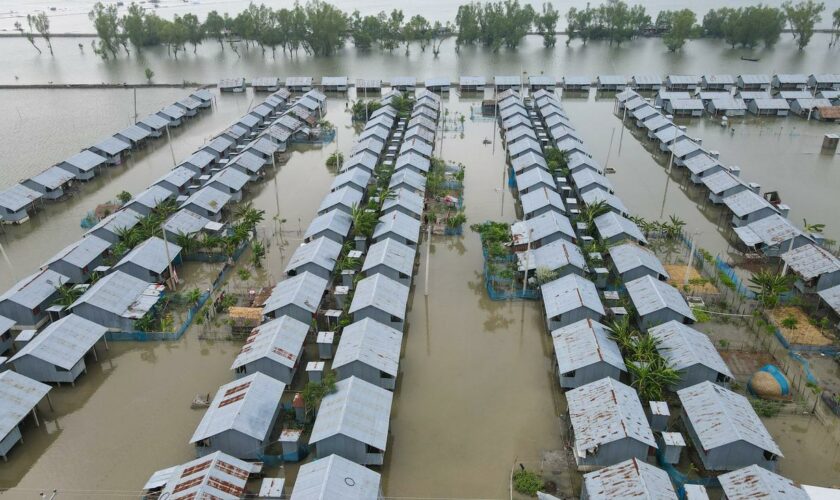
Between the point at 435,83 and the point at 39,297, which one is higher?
the point at 435,83

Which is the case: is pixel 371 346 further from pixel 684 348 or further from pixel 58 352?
pixel 58 352

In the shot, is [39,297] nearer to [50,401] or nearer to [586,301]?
[50,401]

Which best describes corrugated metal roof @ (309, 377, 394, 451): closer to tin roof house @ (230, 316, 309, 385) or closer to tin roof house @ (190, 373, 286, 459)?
tin roof house @ (190, 373, 286, 459)

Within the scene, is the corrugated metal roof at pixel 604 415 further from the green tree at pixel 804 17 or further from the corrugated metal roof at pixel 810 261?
the green tree at pixel 804 17

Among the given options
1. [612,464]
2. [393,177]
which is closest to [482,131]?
[393,177]

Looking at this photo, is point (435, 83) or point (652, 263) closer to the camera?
point (652, 263)

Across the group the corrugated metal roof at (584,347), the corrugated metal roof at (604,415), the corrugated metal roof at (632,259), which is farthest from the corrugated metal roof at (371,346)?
the corrugated metal roof at (632,259)
